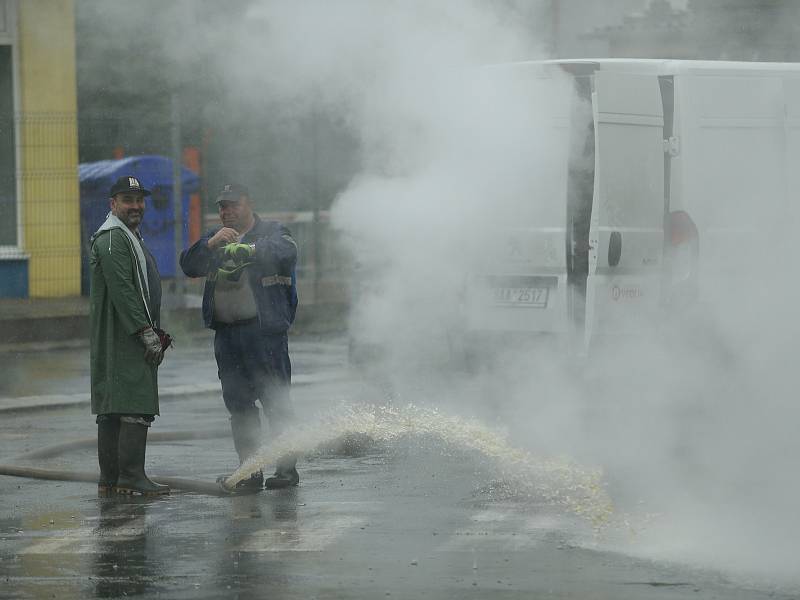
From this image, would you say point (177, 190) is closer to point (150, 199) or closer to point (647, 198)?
point (150, 199)

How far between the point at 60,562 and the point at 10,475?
265cm

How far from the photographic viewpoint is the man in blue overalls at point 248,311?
9.24 meters

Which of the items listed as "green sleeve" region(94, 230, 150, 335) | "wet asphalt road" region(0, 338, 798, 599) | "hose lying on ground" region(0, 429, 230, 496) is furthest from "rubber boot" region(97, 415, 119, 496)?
"green sleeve" region(94, 230, 150, 335)

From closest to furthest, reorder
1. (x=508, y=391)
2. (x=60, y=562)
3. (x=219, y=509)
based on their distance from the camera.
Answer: (x=60, y=562)
(x=219, y=509)
(x=508, y=391)

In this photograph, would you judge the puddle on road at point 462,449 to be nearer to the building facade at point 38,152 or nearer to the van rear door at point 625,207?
the van rear door at point 625,207

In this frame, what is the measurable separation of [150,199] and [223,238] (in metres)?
12.9

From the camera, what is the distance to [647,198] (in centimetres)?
1255

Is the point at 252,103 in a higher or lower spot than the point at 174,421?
higher

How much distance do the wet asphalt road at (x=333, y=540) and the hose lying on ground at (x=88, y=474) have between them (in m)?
0.07

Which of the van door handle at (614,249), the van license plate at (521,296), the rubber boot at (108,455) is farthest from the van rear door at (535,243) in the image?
the rubber boot at (108,455)

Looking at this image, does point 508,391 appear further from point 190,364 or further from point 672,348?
point 190,364

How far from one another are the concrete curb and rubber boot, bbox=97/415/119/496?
4.14 m

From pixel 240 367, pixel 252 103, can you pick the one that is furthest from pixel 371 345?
pixel 252 103

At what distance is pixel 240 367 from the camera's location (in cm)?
932
